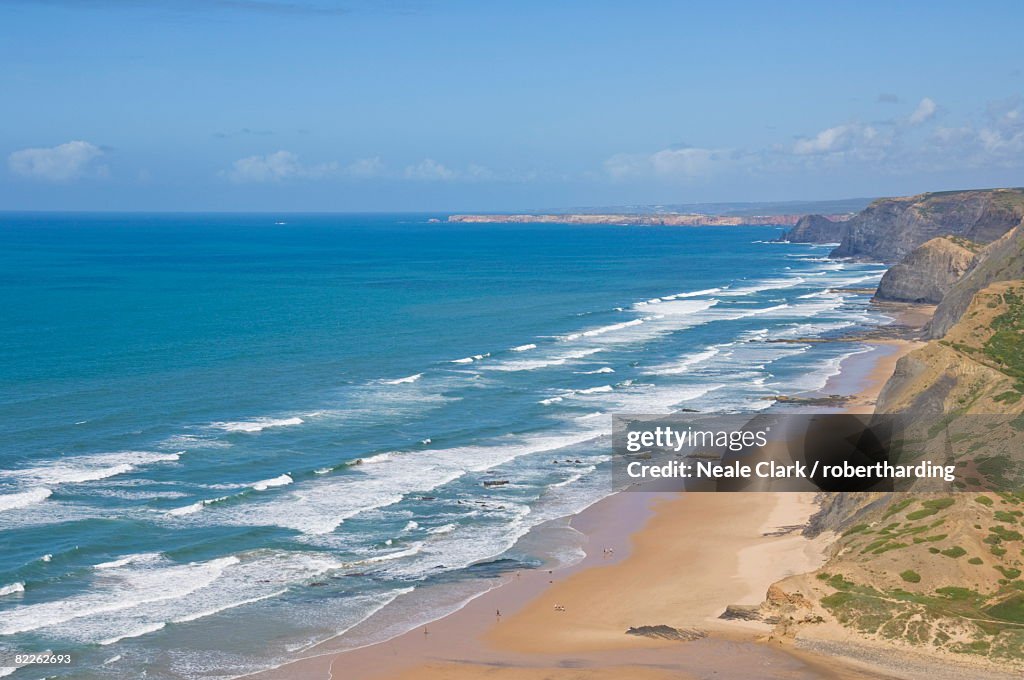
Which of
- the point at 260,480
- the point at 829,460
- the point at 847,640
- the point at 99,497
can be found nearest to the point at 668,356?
the point at 829,460

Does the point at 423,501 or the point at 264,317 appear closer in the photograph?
the point at 423,501

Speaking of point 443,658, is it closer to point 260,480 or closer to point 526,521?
point 526,521

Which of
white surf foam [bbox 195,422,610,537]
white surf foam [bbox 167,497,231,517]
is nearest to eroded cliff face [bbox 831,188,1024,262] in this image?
white surf foam [bbox 195,422,610,537]

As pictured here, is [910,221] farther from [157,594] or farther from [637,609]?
[157,594]

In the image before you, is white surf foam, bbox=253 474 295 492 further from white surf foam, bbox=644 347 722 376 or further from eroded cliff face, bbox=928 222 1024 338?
eroded cliff face, bbox=928 222 1024 338

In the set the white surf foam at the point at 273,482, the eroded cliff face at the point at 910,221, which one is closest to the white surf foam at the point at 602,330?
the white surf foam at the point at 273,482

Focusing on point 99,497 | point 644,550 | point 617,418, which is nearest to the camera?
point 644,550

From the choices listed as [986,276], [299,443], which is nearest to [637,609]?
[299,443]
